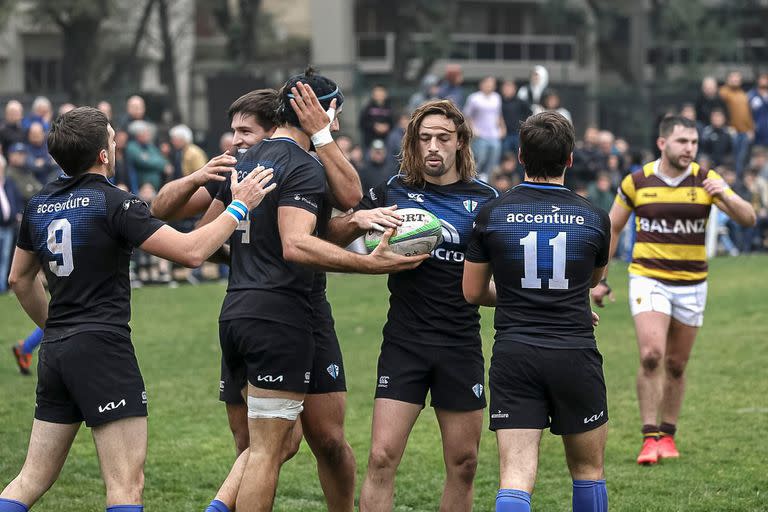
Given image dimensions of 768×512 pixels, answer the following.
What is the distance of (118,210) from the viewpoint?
232 inches

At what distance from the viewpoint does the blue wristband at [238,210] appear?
237 inches

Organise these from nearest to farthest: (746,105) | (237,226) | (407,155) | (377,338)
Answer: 1. (237,226)
2. (407,155)
3. (377,338)
4. (746,105)

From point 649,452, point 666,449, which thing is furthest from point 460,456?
point 666,449

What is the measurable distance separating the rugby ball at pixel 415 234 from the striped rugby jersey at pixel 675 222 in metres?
3.22

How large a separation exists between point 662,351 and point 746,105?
17766mm

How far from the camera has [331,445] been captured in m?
6.78

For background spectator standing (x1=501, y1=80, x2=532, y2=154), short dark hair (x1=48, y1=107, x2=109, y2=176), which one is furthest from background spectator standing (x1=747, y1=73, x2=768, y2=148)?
short dark hair (x1=48, y1=107, x2=109, y2=176)

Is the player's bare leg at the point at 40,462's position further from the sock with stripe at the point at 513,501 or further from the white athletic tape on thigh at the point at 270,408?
the sock with stripe at the point at 513,501

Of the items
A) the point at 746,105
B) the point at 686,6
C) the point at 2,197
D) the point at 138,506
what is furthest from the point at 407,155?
the point at 686,6

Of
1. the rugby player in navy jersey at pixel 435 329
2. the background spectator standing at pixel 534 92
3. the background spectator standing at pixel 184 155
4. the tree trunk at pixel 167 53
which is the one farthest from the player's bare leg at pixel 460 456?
the tree trunk at pixel 167 53

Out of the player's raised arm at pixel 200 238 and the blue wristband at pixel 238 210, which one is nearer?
the player's raised arm at pixel 200 238

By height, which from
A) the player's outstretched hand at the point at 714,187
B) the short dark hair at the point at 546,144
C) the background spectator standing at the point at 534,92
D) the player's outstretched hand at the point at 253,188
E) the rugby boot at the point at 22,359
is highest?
the short dark hair at the point at 546,144

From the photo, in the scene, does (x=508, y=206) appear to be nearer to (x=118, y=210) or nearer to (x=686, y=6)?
(x=118, y=210)

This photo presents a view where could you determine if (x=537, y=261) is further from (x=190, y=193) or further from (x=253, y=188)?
(x=190, y=193)
